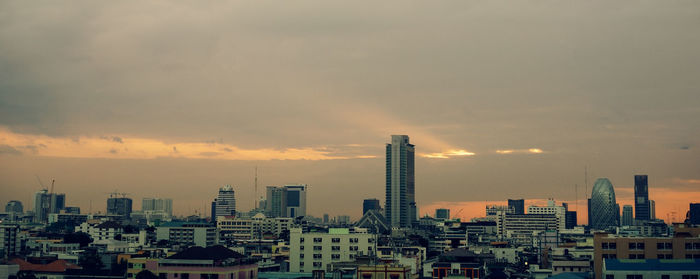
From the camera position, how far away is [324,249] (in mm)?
148875

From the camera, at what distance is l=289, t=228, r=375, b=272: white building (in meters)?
148

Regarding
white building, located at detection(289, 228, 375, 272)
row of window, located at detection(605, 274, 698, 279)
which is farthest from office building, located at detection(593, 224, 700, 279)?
white building, located at detection(289, 228, 375, 272)

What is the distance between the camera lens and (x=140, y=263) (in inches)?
5167

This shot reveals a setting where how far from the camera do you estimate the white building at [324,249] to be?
5817 inches

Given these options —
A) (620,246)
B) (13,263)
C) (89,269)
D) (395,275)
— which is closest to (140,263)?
(89,269)

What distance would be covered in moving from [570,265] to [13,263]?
98.9 metres

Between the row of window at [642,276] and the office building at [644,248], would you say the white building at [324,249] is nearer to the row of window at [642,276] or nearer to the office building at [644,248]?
the office building at [644,248]

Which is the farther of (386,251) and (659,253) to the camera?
(386,251)

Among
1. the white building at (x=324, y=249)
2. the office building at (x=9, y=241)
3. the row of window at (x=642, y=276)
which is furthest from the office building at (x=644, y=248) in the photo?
the office building at (x=9, y=241)

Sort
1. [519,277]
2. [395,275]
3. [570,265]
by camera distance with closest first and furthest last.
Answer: [395,275], [570,265], [519,277]

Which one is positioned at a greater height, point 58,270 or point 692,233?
point 692,233

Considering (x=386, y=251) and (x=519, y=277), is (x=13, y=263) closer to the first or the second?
(x=386, y=251)

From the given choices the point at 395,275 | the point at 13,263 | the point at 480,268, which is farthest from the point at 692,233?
the point at 13,263

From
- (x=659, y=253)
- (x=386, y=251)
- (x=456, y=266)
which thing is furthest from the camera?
(x=386, y=251)
